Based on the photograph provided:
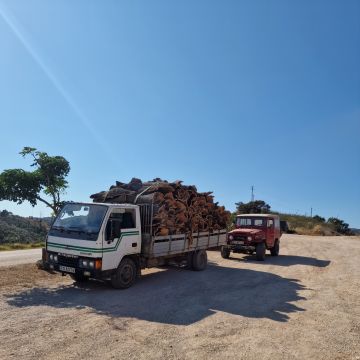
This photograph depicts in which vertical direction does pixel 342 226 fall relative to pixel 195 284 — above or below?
above

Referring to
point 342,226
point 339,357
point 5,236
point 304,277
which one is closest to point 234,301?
point 339,357

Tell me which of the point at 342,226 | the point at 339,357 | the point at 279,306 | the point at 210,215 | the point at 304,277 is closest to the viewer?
the point at 339,357

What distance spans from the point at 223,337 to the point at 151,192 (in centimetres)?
617

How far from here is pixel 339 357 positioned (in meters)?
6.15

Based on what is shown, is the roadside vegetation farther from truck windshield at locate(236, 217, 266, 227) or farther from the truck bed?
the truck bed

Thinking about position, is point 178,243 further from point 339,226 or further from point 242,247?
point 339,226

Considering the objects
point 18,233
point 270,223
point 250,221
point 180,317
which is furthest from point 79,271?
point 18,233

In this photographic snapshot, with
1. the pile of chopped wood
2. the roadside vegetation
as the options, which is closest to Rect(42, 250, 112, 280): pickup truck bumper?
the pile of chopped wood

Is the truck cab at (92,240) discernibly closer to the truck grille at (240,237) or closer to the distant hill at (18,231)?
the truck grille at (240,237)

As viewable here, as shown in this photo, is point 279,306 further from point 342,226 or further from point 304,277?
point 342,226

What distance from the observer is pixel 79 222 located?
1047cm

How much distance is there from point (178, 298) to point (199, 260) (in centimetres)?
476

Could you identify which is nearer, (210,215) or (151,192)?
(151,192)

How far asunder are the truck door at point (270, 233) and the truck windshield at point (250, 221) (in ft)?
0.99
